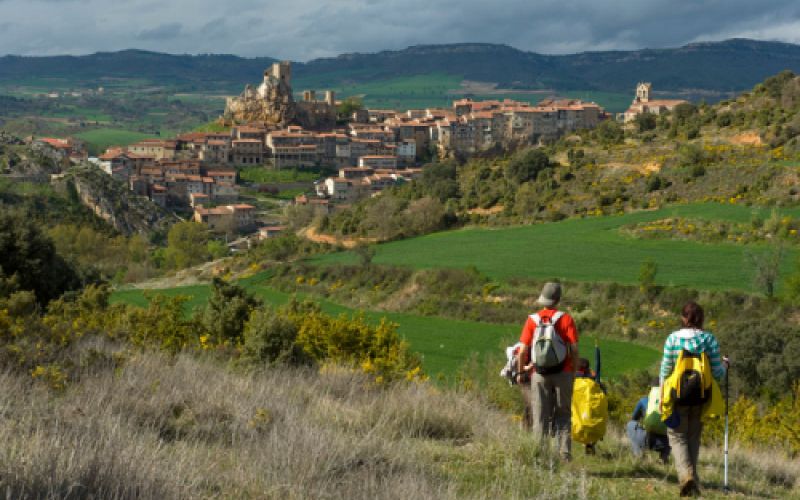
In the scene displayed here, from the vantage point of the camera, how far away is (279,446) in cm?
509

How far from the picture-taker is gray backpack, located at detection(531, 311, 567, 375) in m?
6.69

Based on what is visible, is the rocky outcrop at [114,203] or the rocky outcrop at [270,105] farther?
the rocky outcrop at [270,105]

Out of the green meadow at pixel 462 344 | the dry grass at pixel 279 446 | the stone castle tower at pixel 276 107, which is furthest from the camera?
the stone castle tower at pixel 276 107

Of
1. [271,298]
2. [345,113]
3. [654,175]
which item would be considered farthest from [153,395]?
[345,113]

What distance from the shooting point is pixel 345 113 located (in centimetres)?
13762

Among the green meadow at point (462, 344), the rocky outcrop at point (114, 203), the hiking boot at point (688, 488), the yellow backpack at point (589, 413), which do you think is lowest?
the rocky outcrop at point (114, 203)

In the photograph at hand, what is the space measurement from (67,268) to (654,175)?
34490mm

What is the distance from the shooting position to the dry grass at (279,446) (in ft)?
14.0

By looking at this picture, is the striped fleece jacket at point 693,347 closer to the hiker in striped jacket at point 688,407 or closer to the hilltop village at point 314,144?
the hiker in striped jacket at point 688,407

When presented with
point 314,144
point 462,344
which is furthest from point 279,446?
point 314,144

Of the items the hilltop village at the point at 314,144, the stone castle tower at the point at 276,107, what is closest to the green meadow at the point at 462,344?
the hilltop village at the point at 314,144

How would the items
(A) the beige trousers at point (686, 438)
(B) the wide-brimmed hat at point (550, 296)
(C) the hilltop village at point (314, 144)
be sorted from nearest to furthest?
(A) the beige trousers at point (686, 438)
(B) the wide-brimmed hat at point (550, 296)
(C) the hilltop village at point (314, 144)

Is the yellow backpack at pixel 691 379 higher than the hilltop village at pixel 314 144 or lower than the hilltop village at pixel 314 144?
higher

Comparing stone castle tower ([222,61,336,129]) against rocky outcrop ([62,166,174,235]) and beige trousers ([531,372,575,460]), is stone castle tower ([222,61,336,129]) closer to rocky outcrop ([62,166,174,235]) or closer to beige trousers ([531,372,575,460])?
rocky outcrop ([62,166,174,235])
